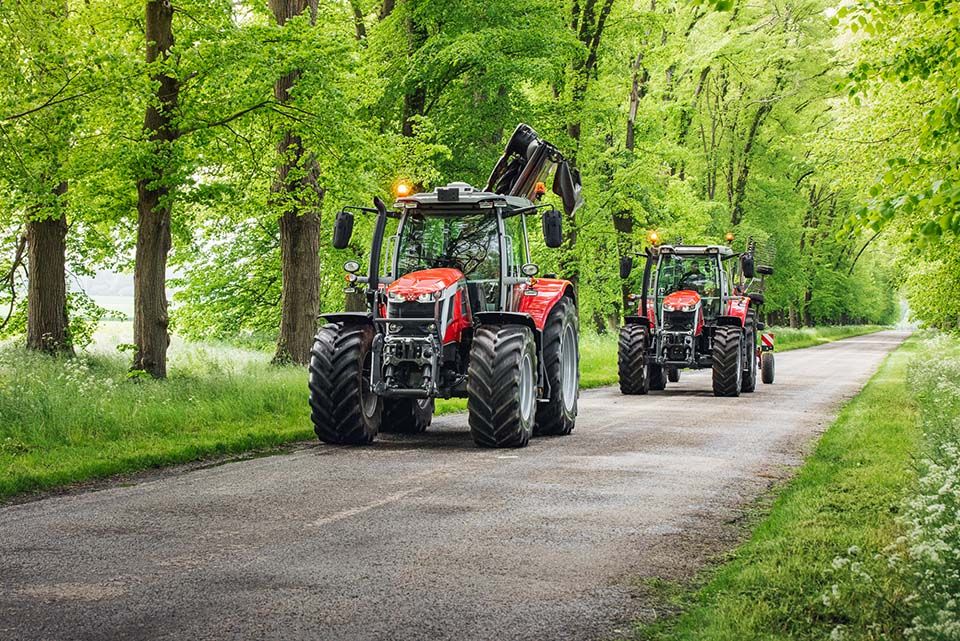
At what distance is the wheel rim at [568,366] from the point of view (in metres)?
13.7

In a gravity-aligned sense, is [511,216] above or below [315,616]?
above

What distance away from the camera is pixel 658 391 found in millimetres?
21688

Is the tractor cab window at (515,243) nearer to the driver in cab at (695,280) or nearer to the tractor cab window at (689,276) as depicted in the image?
the tractor cab window at (689,276)

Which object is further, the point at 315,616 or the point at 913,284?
the point at 913,284

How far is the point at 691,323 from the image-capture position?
21.1 metres

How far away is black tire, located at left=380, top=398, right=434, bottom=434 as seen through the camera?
13.3 metres

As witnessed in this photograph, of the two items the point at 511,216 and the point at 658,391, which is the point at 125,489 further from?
the point at 658,391

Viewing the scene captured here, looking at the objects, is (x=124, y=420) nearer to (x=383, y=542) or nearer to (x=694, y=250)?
(x=383, y=542)

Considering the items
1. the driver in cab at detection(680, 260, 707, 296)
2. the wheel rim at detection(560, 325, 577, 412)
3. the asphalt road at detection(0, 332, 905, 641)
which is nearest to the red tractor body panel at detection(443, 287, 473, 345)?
the asphalt road at detection(0, 332, 905, 641)

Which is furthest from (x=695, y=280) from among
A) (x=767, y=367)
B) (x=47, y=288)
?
(x=47, y=288)

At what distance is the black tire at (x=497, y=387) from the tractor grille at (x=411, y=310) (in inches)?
23.7

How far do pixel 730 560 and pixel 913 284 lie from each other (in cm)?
1903

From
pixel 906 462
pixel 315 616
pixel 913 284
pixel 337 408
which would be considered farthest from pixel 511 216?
A: pixel 913 284

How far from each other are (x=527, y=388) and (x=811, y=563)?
630 centimetres
